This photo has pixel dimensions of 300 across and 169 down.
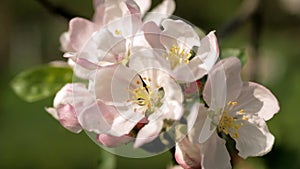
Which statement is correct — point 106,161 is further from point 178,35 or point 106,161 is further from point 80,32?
point 178,35

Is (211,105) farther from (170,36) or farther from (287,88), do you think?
(287,88)

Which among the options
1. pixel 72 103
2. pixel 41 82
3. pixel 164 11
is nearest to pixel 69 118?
pixel 72 103

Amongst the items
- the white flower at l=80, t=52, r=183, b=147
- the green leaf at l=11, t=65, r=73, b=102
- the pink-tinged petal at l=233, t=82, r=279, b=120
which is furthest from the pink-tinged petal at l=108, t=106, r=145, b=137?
the green leaf at l=11, t=65, r=73, b=102

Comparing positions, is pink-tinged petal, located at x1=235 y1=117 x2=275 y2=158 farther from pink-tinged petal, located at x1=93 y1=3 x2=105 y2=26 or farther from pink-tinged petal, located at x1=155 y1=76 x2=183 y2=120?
pink-tinged petal, located at x1=93 y1=3 x2=105 y2=26

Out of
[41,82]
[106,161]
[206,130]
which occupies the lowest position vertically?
[106,161]

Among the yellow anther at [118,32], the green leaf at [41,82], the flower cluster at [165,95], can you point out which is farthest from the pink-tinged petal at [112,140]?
the green leaf at [41,82]

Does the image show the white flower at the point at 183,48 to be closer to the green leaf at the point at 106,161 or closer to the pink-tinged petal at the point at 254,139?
the pink-tinged petal at the point at 254,139
